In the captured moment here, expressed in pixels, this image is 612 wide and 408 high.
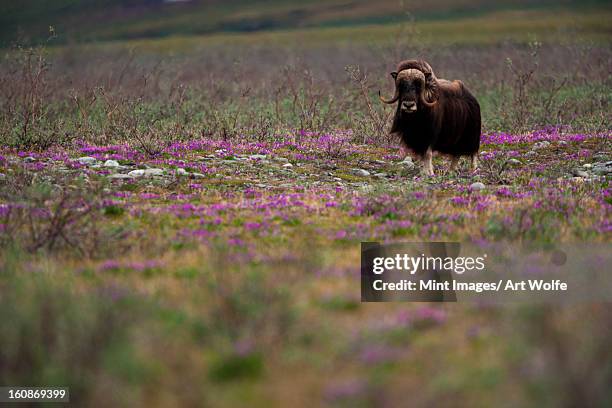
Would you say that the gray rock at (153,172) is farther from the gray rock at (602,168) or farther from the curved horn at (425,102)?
the gray rock at (602,168)

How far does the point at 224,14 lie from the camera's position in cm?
17975

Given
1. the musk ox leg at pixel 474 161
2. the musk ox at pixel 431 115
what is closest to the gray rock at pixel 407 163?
the musk ox at pixel 431 115

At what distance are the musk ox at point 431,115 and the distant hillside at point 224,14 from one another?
398 ft

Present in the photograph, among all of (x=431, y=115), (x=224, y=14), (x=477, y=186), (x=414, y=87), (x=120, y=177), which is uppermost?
(x=224, y=14)

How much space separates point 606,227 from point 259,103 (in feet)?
62.8

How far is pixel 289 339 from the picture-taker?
17.9 ft

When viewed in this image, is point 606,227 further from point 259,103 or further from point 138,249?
point 259,103

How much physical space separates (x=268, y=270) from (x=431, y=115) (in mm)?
8018

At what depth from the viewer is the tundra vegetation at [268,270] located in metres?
4.71

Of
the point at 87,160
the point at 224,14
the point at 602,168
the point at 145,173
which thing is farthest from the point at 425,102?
the point at 224,14

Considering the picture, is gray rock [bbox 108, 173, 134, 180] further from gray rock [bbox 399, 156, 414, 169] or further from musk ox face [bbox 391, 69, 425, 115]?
gray rock [bbox 399, 156, 414, 169]

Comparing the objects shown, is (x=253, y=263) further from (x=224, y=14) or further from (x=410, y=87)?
(x=224, y=14)

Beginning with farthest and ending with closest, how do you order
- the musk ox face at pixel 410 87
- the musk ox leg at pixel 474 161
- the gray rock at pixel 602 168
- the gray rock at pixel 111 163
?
the musk ox leg at pixel 474 161
the musk ox face at pixel 410 87
the gray rock at pixel 602 168
the gray rock at pixel 111 163

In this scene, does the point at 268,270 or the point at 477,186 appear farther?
the point at 477,186
